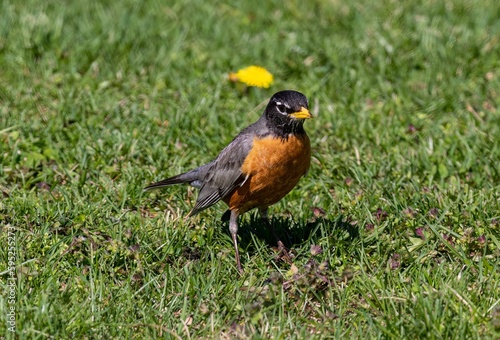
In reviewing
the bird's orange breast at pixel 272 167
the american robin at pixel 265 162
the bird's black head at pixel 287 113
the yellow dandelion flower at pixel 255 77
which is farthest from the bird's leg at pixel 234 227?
the yellow dandelion flower at pixel 255 77

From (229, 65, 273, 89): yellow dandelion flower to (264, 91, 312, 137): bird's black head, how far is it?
7.10 ft

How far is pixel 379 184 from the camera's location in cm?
634

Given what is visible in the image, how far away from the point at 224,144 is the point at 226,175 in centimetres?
147

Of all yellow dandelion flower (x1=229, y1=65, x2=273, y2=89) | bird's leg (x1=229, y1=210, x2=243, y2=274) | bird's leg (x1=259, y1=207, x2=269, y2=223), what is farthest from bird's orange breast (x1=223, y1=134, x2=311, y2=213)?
yellow dandelion flower (x1=229, y1=65, x2=273, y2=89)

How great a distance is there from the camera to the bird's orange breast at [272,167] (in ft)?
17.7

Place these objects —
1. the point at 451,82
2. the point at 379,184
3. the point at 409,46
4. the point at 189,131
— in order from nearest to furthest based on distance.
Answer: the point at 379,184, the point at 189,131, the point at 451,82, the point at 409,46

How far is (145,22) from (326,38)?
2.04m

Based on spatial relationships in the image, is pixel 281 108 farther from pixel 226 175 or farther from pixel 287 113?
pixel 226 175

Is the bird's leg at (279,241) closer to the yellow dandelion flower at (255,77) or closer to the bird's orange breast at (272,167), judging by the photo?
the bird's orange breast at (272,167)

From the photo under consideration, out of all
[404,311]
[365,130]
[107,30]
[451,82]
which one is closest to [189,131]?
[365,130]

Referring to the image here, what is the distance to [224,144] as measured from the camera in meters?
7.05

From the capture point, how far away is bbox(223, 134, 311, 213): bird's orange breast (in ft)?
17.7

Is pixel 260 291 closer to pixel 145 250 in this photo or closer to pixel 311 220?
pixel 145 250

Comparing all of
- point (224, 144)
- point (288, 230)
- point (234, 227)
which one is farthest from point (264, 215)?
point (224, 144)
